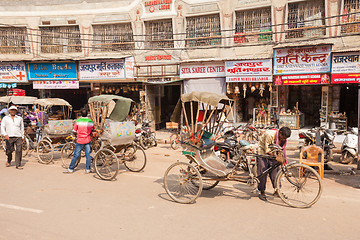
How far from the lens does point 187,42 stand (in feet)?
49.5

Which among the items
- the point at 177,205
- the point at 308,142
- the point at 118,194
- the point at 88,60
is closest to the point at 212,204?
the point at 177,205

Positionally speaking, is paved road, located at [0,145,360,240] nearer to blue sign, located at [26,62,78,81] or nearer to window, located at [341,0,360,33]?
window, located at [341,0,360,33]

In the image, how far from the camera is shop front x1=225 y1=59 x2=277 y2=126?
1333 centimetres

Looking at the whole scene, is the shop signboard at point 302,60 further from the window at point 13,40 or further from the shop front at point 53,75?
the window at point 13,40

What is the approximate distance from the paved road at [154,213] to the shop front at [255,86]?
745 cm

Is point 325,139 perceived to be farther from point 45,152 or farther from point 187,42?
point 187,42

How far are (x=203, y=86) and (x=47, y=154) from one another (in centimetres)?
845

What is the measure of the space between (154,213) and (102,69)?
13.1 meters

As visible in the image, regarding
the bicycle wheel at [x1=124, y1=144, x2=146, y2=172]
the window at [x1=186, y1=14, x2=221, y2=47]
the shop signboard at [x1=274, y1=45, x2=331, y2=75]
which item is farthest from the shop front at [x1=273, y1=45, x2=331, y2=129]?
the bicycle wheel at [x1=124, y1=144, x2=146, y2=172]

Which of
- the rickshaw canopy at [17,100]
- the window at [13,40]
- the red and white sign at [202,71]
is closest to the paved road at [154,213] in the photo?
the rickshaw canopy at [17,100]

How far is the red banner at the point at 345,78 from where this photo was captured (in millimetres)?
11555

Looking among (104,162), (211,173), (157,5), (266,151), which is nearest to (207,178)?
(211,173)

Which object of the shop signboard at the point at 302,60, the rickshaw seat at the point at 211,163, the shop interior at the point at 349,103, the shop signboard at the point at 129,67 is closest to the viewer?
the rickshaw seat at the point at 211,163

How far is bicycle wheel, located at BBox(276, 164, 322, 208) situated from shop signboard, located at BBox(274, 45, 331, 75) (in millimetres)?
8629
